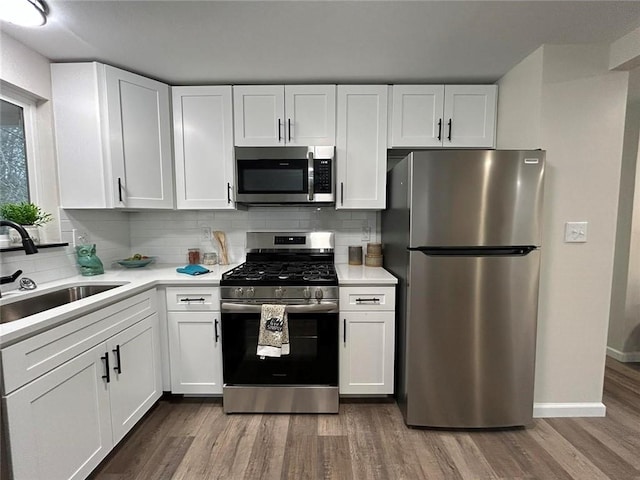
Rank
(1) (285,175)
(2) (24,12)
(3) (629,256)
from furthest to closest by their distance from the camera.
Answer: (3) (629,256) < (1) (285,175) < (2) (24,12)

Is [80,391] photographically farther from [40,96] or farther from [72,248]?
[40,96]

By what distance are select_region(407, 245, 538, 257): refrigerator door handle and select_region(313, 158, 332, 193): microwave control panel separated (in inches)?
31.5

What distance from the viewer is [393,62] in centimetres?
188

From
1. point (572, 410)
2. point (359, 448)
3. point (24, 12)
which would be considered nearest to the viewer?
point (24, 12)

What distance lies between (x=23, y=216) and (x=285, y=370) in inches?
71.7

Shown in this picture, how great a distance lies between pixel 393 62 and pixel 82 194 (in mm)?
2263

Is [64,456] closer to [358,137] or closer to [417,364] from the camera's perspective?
[417,364]

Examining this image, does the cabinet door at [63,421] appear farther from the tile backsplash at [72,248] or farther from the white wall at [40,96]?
the white wall at [40,96]

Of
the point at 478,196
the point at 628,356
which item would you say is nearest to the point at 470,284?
the point at 478,196

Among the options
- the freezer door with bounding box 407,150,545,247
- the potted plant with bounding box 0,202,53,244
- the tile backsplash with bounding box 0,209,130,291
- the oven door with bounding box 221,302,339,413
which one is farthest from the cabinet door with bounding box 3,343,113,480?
the freezer door with bounding box 407,150,545,247

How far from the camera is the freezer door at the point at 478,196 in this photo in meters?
1.61

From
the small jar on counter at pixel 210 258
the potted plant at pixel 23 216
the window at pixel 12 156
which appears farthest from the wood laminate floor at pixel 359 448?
the window at pixel 12 156

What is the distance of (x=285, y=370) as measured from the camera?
1896 millimetres

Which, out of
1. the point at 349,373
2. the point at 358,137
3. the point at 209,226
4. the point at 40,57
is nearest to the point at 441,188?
the point at 358,137
